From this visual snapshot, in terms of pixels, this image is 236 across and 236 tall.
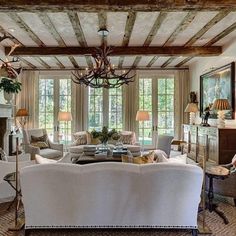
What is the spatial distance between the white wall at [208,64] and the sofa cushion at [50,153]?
4089mm

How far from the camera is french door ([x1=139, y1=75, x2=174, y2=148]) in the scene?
9.41 metres

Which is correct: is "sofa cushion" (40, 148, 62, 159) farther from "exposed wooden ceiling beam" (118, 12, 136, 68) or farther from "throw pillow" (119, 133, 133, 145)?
"exposed wooden ceiling beam" (118, 12, 136, 68)

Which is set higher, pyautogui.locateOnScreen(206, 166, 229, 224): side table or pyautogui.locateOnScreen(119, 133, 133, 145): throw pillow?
pyautogui.locateOnScreen(119, 133, 133, 145): throw pillow

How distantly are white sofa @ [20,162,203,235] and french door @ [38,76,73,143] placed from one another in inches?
259

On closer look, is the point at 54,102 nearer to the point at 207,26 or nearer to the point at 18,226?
the point at 207,26

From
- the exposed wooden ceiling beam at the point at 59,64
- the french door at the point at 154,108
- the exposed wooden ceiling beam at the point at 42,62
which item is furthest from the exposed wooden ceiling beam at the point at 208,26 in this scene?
the exposed wooden ceiling beam at the point at 42,62

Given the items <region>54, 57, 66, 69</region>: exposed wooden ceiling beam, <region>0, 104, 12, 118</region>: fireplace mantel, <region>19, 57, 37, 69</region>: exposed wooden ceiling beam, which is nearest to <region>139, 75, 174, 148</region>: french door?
<region>54, 57, 66, 69</region>: exposed wooden ceiling beam

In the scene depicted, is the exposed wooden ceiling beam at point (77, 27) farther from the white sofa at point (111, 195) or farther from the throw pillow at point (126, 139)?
the throw pillow at point (126, 139)

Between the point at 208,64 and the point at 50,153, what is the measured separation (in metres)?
4.80

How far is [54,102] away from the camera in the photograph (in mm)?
9414

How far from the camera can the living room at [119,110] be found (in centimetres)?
284

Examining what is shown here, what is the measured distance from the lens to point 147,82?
31.0 feet

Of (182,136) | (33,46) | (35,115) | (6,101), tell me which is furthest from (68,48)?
(182,136)

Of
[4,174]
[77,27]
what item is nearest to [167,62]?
[77,27]
